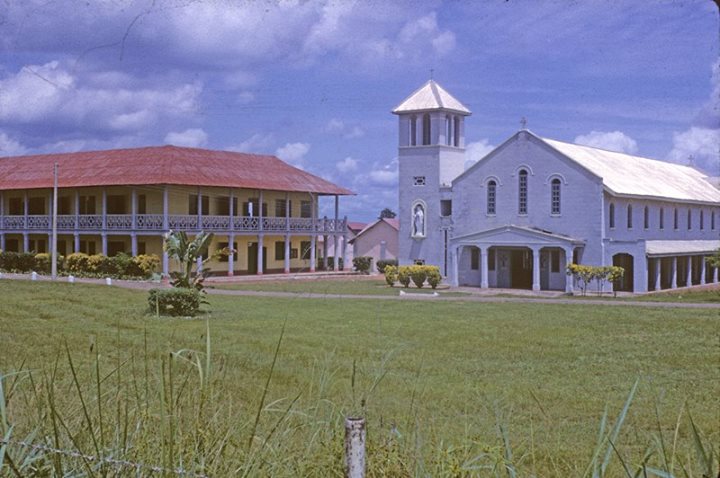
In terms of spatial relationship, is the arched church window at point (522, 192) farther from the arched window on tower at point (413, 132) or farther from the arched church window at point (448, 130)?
the arched window on tower at point (413, 132)

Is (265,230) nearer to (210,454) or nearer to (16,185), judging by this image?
(16,185)

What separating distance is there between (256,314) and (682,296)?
17346 mm

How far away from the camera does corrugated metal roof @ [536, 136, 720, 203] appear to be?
1378 inches

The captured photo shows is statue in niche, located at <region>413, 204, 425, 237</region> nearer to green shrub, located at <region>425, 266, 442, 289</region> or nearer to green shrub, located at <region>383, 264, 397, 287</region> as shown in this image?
green shrub, located at <region>383, 264, 397, 287</region>

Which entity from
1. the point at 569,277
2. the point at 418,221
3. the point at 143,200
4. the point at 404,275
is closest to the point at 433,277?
the point at 404,275

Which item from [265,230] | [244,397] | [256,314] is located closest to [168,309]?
[256,314]

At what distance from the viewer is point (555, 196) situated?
35.6 meters

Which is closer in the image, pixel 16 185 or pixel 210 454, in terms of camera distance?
pixel 210 454

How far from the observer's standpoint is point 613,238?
34.9m

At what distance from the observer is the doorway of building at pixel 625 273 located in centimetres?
3459

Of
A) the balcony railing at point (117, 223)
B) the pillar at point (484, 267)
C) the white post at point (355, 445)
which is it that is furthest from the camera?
the pillar at point (484, 267)

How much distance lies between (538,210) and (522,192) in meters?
1.19

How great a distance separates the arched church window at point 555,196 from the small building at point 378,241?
18422 mm

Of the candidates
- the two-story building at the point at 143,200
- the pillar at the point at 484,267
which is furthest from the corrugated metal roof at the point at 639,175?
the two-story building at the point at 143,200
